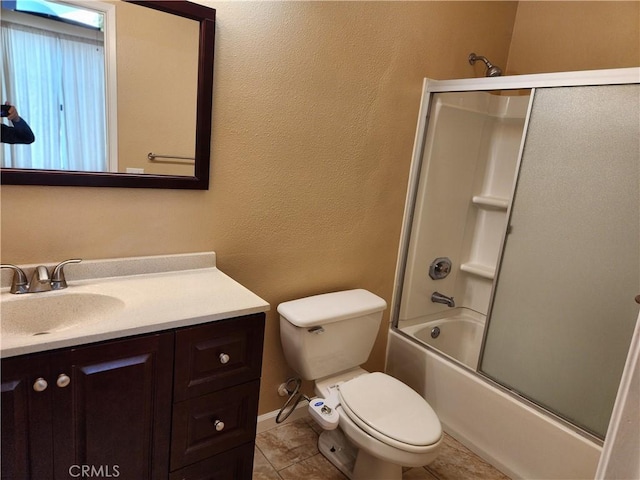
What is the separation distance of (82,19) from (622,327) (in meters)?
2.23

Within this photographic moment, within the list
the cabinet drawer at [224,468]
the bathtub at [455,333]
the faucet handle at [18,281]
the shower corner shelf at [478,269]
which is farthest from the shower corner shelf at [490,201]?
the faucet handle at [18,281]

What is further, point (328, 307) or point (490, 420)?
point (490, 420)

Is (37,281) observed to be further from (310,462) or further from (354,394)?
(310,462)

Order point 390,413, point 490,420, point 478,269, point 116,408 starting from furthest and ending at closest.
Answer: point 478,269, point 490,420, point 390,413, point 116,408

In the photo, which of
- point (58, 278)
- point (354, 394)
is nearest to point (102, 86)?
point (58, 278)

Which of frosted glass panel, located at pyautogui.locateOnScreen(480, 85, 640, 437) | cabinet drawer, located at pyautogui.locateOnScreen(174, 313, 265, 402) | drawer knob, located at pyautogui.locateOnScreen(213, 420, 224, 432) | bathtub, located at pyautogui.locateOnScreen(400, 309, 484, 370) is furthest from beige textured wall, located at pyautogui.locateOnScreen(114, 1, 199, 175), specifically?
bathtub, located at pyautogui.locateOnScreen(400, 309, 484, 370)

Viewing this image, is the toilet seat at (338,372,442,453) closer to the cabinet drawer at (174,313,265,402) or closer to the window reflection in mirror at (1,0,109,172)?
the cabinet drawer at (174,313,265,402)

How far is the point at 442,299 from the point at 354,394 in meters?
1.06

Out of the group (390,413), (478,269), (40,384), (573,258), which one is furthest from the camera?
(478,269)

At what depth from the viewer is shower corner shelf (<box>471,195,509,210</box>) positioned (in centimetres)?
238

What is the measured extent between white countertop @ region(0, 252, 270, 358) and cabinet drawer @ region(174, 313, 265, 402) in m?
0.04

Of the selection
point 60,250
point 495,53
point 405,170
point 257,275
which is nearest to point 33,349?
point 60,250

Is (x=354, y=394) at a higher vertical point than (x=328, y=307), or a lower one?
lower

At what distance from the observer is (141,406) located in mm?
1173
